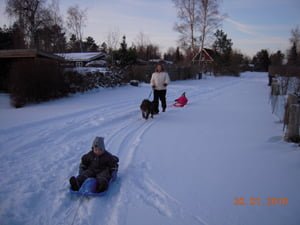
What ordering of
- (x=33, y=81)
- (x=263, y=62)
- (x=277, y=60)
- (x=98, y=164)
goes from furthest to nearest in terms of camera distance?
(x=263, y=62) < (x=277, y=60) < (x=33, y=81) < (x=98, y=164)

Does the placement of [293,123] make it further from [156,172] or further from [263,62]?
[263,62]

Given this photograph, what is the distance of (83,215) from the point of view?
286 cm

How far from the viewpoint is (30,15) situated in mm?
27375

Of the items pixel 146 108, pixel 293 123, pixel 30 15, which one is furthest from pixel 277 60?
pixel 293 123

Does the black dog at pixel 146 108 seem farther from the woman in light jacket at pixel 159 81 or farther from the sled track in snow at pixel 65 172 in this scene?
the woman in light jacket at pixel 159 81

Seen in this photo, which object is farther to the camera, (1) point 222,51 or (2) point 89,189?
(1) point 222,51

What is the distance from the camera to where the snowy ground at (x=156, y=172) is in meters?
2.90

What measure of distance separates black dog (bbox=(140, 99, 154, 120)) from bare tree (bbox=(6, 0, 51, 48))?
25786mm

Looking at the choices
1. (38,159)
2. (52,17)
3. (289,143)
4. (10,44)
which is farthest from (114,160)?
(10,44)

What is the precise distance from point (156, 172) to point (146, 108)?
3.82 meters

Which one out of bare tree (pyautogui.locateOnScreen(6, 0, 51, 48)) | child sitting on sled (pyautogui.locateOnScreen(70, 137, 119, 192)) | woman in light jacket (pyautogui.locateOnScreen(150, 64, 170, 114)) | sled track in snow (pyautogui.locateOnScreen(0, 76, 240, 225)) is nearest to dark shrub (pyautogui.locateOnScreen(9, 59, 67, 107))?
sled track in snow (pyautogui.locateOnScreen(0, 76, 240, 225))

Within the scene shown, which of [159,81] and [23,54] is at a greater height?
[23,54]

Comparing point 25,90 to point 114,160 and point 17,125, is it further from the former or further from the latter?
point 114,160

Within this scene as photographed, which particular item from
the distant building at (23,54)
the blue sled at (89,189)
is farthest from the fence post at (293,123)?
the distant building at (23,54)
